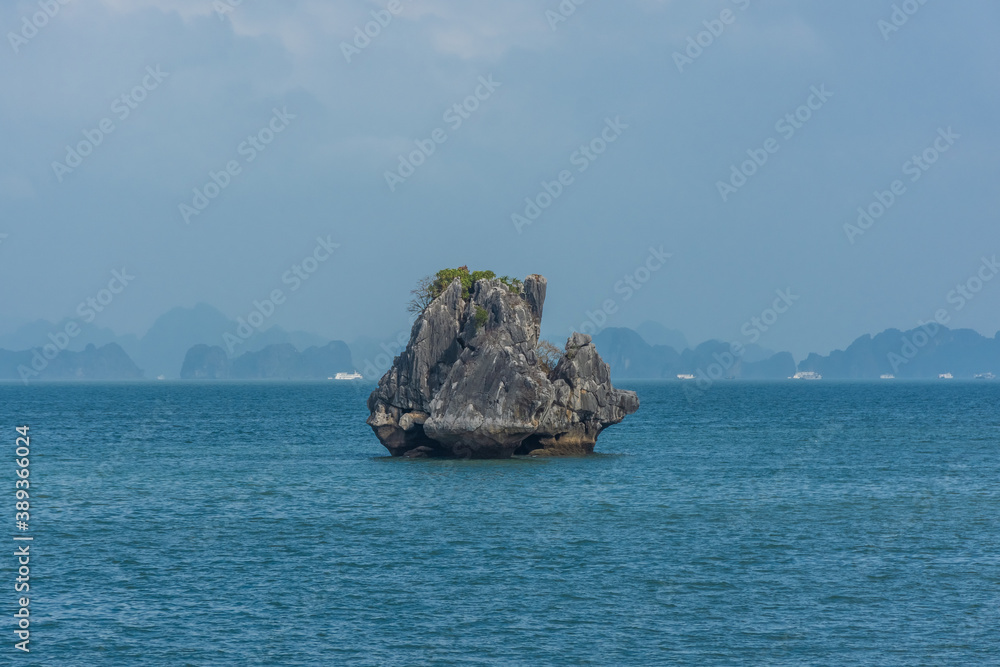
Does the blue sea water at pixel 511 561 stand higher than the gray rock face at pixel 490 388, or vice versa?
the gray rock face at pixel 490 388

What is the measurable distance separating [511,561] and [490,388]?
81.3ft

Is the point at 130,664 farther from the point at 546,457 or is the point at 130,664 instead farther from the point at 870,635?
the point at 546,457

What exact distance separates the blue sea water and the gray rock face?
2489 millimetres

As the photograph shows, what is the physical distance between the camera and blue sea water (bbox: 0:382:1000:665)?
29.4 metres

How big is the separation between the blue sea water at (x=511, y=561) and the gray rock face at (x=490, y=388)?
2489mm

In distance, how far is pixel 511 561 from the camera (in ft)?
128

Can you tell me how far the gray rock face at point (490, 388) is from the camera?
63.3 metres

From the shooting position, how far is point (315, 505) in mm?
A: 51188

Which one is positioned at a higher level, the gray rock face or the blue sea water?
the gray rock face

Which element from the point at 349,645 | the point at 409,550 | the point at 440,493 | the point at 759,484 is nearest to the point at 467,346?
the point at 440,493

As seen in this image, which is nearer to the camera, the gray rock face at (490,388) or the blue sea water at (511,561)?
the blue sea water at (511,561)

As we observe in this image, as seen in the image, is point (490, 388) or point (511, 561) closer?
point (511, 561)

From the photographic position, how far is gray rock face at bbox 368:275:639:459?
208 ft

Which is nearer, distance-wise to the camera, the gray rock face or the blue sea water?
the blue sea water
